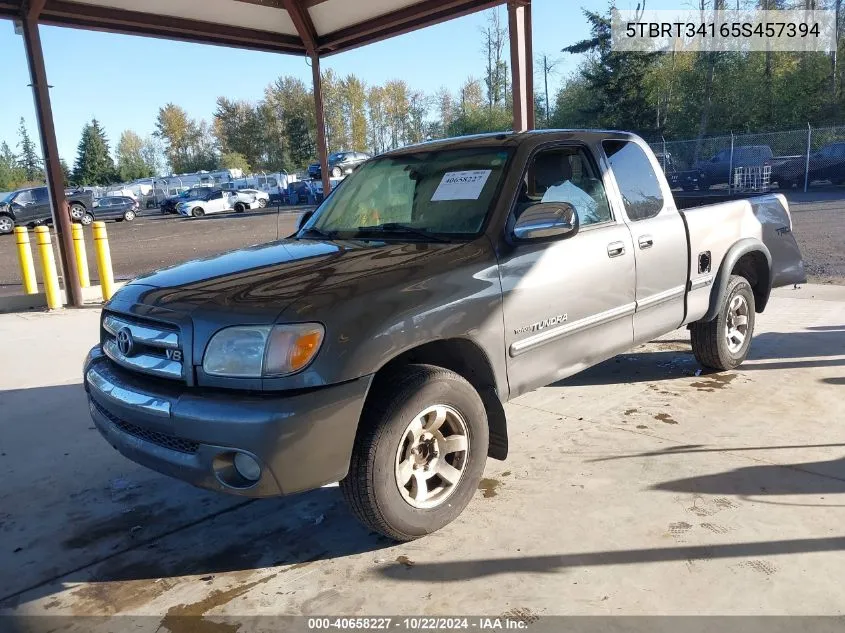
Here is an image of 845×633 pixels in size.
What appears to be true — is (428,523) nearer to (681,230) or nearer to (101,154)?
(681,230)

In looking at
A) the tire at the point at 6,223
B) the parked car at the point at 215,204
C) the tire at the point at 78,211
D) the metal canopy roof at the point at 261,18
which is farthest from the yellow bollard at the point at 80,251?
the parked car at the point at 215,204

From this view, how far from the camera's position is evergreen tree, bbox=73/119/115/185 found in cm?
7275

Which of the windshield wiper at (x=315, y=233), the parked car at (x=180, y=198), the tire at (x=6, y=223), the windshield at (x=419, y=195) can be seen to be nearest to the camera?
the windshield at (x=419, y=195)

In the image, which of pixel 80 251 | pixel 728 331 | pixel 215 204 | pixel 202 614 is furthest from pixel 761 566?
pixel 215 204

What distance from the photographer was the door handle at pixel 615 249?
400cm

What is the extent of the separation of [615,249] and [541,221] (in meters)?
0.82

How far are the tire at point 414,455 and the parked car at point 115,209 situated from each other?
34934mm

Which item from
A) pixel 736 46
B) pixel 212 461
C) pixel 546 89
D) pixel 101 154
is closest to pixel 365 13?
pixel 212 461

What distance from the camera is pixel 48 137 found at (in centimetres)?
891

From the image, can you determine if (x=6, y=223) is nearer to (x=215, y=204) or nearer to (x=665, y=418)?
(x=215, y=204)

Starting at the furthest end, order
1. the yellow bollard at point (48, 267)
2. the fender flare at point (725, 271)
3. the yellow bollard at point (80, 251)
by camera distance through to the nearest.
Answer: the yellow bollard at point (80, 251) < the yellow bollard at point (48, 267) < the fender flare at point (725, 271)

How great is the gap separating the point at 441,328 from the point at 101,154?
81300 millimetres

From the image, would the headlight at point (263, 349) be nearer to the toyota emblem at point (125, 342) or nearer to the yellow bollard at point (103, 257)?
the toyota emblem at point (125, 342)

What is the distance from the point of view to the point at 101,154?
243 feet
